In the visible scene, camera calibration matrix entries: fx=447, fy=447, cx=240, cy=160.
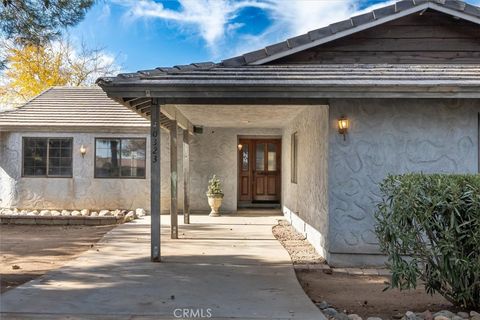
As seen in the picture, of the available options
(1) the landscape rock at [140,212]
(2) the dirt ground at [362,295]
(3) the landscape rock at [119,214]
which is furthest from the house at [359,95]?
(1) the landscape rock at [140,212]

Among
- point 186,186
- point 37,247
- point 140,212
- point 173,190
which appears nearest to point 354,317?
point 173,190

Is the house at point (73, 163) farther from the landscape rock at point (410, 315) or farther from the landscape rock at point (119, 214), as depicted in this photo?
the landscape rock at point (410, 315)

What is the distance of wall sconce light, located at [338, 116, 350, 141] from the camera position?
290 inches

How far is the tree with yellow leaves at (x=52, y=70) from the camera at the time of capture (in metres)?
26.6

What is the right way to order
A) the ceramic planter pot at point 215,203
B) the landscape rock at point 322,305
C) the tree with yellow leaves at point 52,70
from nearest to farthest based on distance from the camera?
the landscape rock at point 322,305 < the ceramic planter pot at point 215,203 < the tree with yellow leaves at point 52,70

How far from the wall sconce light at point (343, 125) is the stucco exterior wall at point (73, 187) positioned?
339 inches

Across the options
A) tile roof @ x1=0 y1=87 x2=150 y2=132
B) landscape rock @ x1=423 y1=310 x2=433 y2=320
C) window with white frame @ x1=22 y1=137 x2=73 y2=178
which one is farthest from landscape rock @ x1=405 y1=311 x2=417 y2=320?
window with white frame @ x1=22 y1=137 x2=73 y2=178

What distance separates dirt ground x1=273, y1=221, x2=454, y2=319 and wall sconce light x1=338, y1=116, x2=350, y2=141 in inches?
89.4

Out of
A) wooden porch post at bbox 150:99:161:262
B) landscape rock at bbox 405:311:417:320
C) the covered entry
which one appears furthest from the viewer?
the covered entry

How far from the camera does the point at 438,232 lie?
472cm

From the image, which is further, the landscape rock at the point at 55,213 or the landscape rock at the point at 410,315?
the landscape rock at the point at 55,213

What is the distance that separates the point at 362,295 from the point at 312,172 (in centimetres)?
365

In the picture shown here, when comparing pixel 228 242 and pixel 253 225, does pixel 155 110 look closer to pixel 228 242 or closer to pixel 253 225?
pixel 228 242

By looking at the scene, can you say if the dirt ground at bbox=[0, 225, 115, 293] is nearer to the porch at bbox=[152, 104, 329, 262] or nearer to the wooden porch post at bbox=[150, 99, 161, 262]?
the wooden porch post at bbox=[150, 99, 161, 262]
